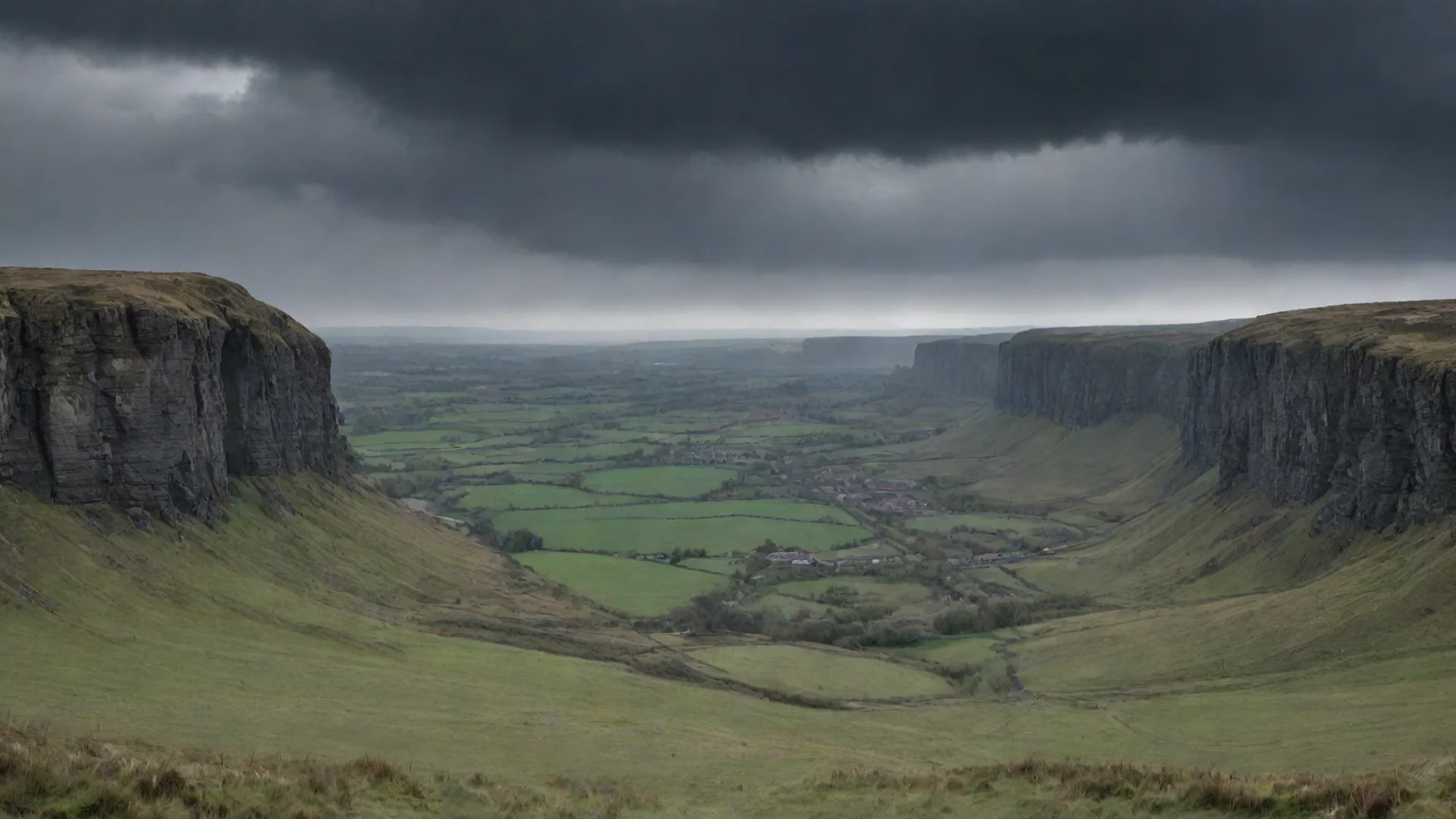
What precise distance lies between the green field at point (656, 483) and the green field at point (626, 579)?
176 ft

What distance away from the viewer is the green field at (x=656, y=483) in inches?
6993

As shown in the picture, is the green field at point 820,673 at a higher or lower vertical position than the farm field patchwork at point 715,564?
higher

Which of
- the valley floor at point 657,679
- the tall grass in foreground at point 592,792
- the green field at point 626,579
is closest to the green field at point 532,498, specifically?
the green field at point 626,579

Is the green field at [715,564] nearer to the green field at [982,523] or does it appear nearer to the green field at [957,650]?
the green field at [957,650]

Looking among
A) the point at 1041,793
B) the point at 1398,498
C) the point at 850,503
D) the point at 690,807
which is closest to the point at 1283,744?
the point at 1041,793

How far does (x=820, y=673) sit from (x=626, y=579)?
39.0 meters

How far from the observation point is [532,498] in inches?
6540

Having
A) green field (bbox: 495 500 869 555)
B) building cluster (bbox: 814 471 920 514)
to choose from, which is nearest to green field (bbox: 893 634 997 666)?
green field (bbox: 495 500 869 555)

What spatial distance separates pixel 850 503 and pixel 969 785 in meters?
142

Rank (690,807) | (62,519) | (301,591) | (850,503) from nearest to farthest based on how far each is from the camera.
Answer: (690,807) → (62,519) → (301,591) → (850,503)

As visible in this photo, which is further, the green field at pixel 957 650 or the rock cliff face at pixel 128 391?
the green field at pixel 957 650

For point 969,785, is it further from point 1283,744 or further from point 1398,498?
point 1398,498

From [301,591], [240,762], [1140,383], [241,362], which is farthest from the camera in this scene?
[1140,383]

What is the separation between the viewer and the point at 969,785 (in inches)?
1275
